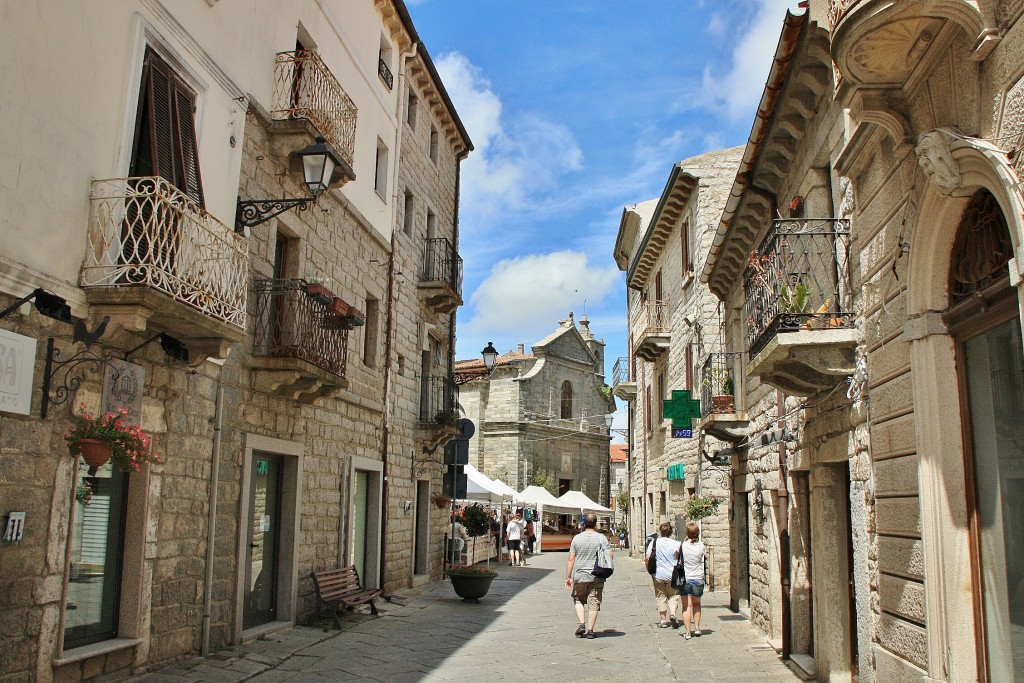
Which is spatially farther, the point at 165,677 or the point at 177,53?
the point at 177,53

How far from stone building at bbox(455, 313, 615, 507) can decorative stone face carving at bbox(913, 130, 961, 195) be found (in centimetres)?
3629

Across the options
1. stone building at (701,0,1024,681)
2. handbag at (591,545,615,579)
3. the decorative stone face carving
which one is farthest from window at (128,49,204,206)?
handbag at (591,545,615,579)

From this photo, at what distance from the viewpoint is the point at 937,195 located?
5.20m

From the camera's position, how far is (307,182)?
378 inches

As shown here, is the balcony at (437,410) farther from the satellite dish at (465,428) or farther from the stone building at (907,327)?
the stone building at (907,327)

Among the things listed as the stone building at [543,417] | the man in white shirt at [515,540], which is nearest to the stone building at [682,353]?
the man in white shirt at [515,540]

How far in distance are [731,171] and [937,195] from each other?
1416 centimetres

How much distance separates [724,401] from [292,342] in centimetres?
671

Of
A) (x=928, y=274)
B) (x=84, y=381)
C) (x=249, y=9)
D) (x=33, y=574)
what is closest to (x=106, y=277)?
(x=84, y=381)

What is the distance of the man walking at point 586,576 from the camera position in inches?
465

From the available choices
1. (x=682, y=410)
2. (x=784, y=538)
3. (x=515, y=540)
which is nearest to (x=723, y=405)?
(x=784, y=538)

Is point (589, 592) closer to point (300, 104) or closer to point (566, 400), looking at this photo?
point (300, 104)

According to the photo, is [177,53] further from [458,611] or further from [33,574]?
[458,611]

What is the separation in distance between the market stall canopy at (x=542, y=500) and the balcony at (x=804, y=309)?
79.4ft
